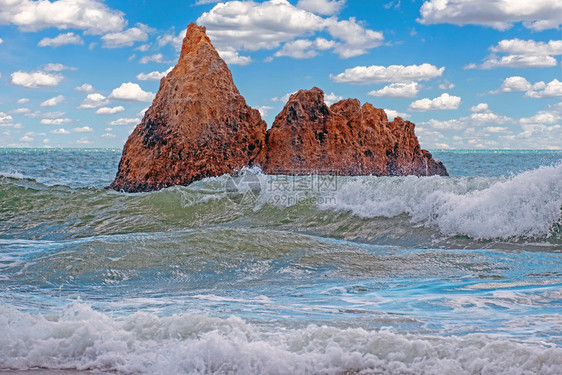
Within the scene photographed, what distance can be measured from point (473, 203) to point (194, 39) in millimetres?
9345

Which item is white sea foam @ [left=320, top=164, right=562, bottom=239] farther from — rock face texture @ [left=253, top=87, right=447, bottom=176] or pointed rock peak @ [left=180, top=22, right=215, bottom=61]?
pointed rock peak @ [left=180, top=22, right=215, bottom=61]

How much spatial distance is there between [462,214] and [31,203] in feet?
30.3

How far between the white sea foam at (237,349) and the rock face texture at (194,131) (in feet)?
34.4

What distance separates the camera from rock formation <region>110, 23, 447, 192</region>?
14.8 m

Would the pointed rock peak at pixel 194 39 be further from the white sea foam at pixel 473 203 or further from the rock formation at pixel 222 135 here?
the white sea foam at pixel 473 203

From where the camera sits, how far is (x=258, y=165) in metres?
15.3

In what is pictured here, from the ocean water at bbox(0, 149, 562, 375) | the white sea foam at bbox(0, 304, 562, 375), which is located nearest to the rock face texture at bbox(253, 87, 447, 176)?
the ocean water at bbox(0, 149, 562, 375)

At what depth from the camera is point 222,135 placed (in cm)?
1489

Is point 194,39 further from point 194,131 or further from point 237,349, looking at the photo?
point 237,349

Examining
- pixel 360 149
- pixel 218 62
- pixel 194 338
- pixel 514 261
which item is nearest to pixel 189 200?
pixel 218 62

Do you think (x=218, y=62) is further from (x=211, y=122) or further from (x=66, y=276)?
(x=66, y=276)

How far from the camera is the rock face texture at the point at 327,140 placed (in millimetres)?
15359

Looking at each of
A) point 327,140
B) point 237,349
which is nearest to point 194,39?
point 327,140

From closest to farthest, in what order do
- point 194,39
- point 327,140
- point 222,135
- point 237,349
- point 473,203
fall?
point 237,349 < point 473,203 < point 222,135 < point 327,140 < point 194,39
